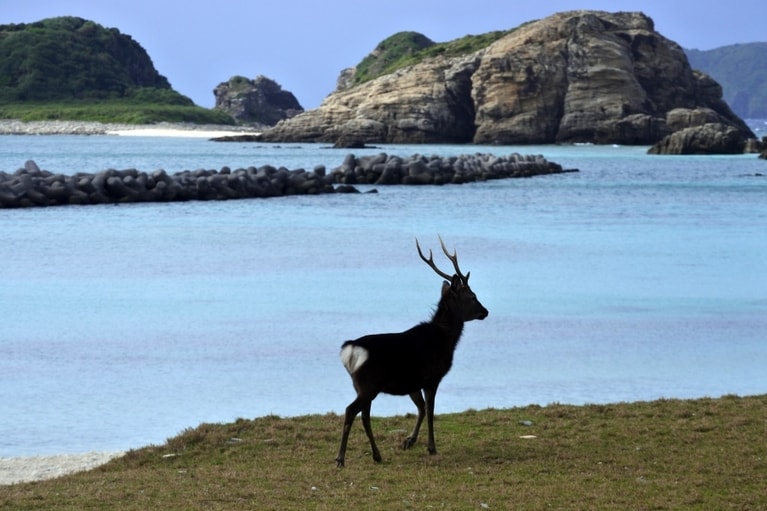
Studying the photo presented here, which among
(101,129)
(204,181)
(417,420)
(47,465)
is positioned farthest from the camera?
(101,129)

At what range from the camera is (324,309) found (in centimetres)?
1827

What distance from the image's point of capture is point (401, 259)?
81.7 feet

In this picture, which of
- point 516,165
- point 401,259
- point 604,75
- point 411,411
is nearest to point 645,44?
point 604,75

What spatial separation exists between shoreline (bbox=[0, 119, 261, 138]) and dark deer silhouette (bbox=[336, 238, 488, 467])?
148203mm

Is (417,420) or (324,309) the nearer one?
(417,420)

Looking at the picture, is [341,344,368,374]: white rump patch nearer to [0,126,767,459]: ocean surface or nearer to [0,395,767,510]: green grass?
[0,395,767,510]: green grass

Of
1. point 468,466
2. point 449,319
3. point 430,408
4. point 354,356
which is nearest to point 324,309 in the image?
point 449,319

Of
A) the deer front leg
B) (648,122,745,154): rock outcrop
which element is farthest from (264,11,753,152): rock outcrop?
the deer front leg

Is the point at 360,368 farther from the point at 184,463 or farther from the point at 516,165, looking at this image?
the point at 516,165

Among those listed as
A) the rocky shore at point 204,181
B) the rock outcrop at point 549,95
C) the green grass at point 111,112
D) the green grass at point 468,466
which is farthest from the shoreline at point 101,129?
the green grass at point 468,466

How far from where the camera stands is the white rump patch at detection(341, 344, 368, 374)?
8641 mm

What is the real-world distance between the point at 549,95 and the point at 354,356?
374ft

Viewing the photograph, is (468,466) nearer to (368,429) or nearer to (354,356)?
(368,429)

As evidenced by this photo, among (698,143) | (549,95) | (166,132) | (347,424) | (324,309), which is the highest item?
(549,95)
